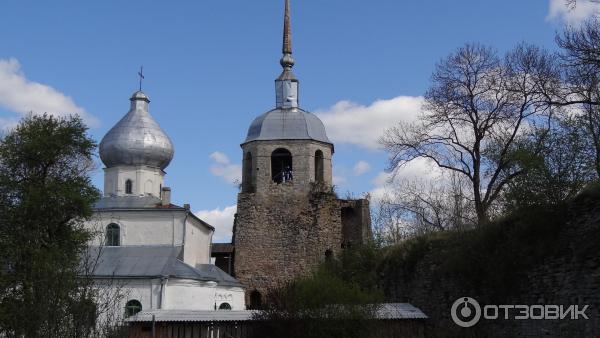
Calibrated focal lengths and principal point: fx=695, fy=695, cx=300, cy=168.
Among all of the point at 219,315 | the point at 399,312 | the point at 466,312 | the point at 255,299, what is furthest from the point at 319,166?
the point at 466,312

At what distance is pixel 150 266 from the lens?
82.6 feet

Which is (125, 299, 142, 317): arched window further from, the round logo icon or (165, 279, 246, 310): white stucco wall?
the round logo icon

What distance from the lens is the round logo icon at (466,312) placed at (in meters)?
14.9

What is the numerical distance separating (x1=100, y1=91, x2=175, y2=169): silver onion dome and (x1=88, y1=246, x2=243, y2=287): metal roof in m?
4.10

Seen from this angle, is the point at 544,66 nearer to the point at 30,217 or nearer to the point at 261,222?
the point at 261,222

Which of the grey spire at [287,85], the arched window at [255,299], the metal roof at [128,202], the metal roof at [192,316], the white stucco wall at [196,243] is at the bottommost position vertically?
the metal roof at [192,316]

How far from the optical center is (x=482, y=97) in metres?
20.8

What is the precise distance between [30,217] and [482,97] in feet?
43.8

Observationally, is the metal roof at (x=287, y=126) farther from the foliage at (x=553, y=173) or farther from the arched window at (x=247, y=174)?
the foliage at (x=553, y=173)

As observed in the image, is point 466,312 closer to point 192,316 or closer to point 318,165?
point 192,316

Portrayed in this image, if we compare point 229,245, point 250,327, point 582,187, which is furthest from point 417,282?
point 229,245

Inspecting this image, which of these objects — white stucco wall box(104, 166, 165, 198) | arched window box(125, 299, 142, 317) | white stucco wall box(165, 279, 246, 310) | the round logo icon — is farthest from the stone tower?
the round logo icon

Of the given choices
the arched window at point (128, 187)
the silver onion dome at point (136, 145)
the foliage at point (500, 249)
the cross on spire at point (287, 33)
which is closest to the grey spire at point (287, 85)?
the cross on spire at point (287, 33)

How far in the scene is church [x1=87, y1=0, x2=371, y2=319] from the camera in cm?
2492
